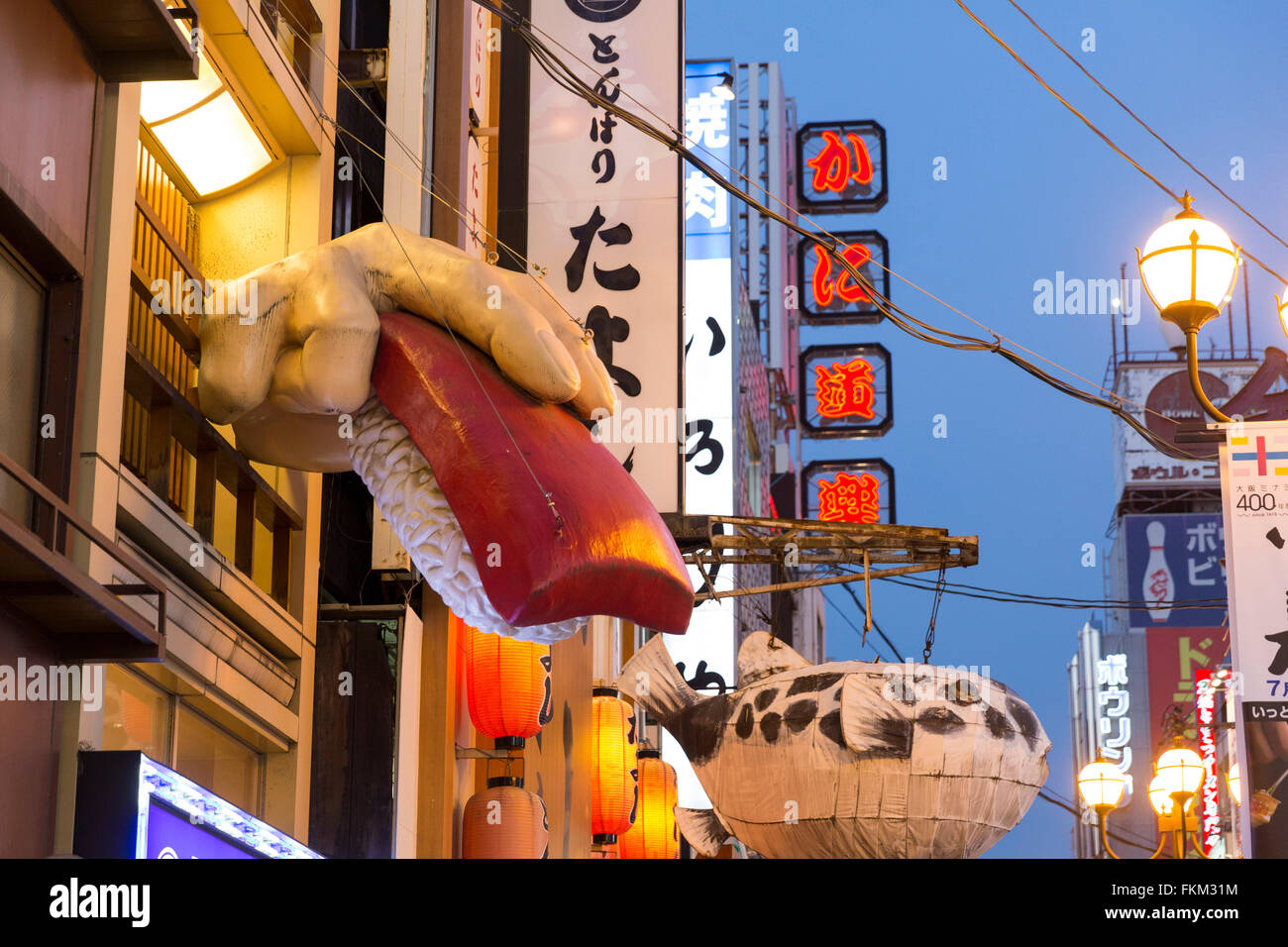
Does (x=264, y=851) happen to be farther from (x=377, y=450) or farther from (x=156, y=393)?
(x=156, y=393)

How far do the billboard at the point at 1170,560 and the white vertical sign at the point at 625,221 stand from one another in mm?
60638

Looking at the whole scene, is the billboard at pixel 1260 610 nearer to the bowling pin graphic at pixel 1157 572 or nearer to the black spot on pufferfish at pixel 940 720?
the black spot on pufferfish at pixel 940 720

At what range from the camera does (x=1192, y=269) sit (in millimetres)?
10578

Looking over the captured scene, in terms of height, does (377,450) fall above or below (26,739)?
above

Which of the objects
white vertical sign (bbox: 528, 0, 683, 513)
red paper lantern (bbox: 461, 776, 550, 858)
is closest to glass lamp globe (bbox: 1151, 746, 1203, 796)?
white vertical sign (bbox: 528, 0, 683, 513)

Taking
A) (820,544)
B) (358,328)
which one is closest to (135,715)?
(358,328)

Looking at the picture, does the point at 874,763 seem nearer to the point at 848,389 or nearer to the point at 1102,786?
the point at 1102,786

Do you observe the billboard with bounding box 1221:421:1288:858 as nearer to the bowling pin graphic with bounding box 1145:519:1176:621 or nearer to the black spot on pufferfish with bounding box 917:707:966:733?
the black spot on pufferfish with bounding box 917:707:966:733

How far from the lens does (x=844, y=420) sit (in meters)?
31.7

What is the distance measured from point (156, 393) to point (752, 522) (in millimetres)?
8149

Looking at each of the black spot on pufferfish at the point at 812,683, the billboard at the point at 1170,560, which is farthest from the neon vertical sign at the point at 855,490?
the billboard at the point at 1170,560

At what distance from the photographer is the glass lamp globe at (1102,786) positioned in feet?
73.7

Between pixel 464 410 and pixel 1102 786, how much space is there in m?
18.0

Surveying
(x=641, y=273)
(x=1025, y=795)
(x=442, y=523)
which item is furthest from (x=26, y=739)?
(x=641, y=273)
